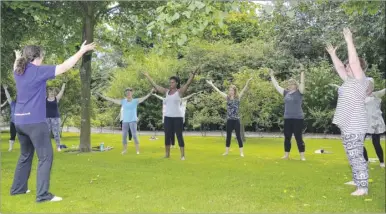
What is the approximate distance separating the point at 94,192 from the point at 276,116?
16651 millimetres

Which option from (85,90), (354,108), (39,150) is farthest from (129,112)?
(354,108)

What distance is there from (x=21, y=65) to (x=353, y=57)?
427 cm

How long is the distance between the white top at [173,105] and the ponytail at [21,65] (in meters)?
5.12

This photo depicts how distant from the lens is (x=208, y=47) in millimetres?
22703

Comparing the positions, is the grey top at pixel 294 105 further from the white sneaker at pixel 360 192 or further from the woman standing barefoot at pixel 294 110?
the white sneaker at pixel 360 192

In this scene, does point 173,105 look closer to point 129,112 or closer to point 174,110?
point 174,110

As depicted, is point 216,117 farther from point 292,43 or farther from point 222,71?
point 292,43

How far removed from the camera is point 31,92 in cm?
522

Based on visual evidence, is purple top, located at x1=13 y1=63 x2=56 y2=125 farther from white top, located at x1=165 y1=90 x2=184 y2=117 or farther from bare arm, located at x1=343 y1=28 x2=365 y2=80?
white top, located at x1=165 y1=90 x2=184 y2=117

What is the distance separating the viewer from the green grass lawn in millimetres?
5344

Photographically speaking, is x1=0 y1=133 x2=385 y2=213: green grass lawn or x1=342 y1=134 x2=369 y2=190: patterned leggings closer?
x1=0 y1=133 x2=385 y2=213: green grass lawn

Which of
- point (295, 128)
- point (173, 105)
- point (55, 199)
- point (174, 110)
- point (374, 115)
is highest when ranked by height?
point (173, 105)

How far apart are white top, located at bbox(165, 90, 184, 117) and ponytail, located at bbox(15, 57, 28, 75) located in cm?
512

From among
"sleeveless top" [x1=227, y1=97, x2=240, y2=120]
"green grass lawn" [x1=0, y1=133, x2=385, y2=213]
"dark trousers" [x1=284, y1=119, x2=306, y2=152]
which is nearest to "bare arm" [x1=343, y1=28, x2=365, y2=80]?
"green grass lawn" [x1=0, y1=133, x2=385, y2=213]
